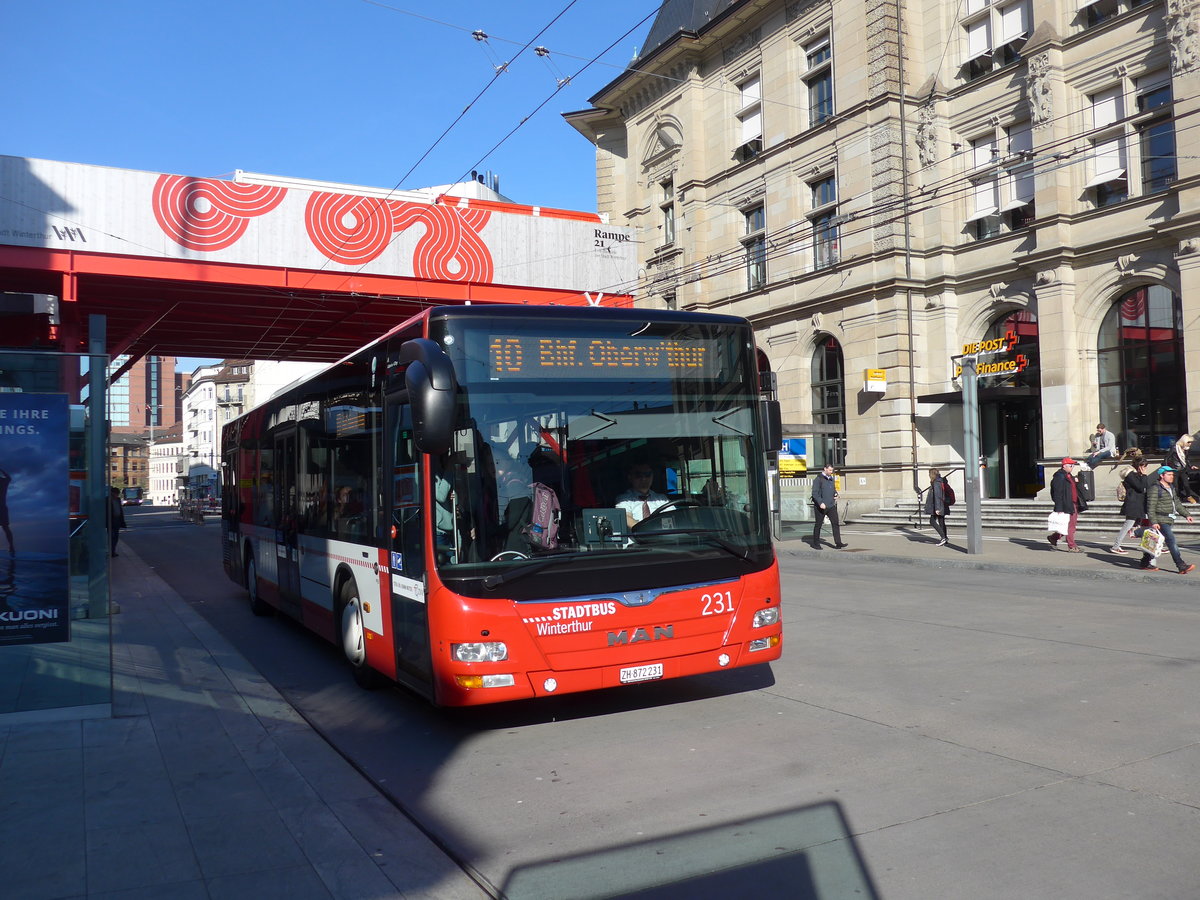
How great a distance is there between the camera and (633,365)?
6.51 m

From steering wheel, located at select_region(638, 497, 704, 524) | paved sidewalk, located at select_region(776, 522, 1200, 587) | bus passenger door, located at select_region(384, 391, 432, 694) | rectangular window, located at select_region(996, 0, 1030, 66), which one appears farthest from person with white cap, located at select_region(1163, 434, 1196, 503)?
bus passenger door, located at select_region(384, 391, 432, 694)

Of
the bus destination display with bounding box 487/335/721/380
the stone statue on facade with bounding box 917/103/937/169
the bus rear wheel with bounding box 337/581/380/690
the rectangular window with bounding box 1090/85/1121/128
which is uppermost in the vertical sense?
the stone statue on facade with bounding box 917/103/937/169

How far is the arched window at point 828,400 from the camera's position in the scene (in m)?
29.9

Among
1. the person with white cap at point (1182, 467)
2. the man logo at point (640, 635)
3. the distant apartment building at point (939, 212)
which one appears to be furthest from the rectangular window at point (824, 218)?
the man logo at point (640, 635)

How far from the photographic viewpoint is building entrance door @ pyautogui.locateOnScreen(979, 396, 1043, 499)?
86.1ft

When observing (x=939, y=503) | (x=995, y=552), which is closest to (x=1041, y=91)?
(x=939, y=503)

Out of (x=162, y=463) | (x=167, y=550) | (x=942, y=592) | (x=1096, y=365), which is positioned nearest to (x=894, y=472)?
(x=1096, y=365)

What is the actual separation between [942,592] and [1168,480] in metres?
4.79

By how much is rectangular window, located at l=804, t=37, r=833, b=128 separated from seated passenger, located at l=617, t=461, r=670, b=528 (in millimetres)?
25988

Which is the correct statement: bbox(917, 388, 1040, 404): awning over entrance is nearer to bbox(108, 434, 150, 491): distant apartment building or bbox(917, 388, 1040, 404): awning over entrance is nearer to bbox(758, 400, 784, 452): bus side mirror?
bbox(758, 400, 784, 452): bus side mirror

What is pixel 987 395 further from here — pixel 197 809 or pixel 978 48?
pixel 197 809

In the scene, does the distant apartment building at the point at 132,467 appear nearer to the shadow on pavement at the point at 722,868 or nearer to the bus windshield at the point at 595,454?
the bus windshield at the point at 595,454

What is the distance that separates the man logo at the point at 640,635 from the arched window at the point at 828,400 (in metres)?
23.9

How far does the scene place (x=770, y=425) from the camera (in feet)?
23.4
